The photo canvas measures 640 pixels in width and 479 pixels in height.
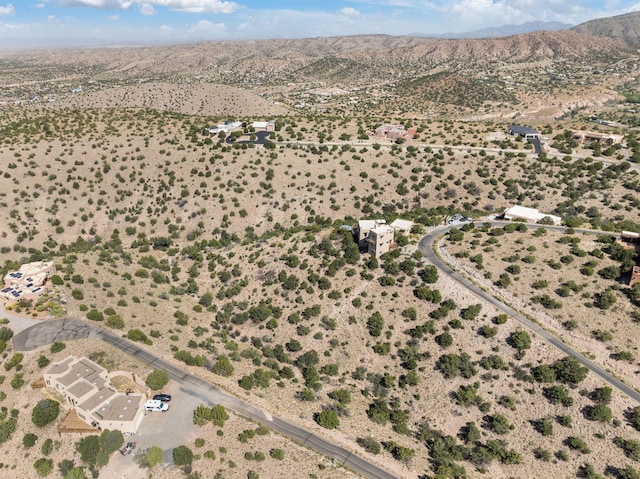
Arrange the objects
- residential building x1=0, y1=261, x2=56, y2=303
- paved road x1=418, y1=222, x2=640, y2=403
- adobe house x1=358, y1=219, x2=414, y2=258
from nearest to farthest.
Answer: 1. paved road x1=418, y1=222, x2=640, y2=403
2. residential building x1=0, y1=261, x2=56, y2=303
3. adobe house x1=358, y1=219, x2=414, y2=258

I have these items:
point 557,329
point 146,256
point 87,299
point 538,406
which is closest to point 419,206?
point 557,329

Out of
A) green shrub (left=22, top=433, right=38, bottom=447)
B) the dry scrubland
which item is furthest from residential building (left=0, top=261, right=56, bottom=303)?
green shrub (left=22, top=433, right=38, bottom=447)

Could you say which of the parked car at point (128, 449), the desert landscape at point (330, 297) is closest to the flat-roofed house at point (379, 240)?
the desert landscape at point (330, 297)

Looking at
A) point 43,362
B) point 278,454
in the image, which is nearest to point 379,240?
point 278,454

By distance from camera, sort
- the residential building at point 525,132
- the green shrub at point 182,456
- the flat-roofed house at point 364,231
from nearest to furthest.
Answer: the green shrub at point 182,456 < the flat-roofed house at point 364,231 < the residential building at point 525,132

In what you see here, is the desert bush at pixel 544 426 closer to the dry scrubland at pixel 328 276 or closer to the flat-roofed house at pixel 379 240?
the dry scrubland at pixel 328 276

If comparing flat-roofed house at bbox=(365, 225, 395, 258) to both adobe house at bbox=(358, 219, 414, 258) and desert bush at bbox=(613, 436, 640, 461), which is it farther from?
desert bush at bbox=(613, 436, 640, 461)
